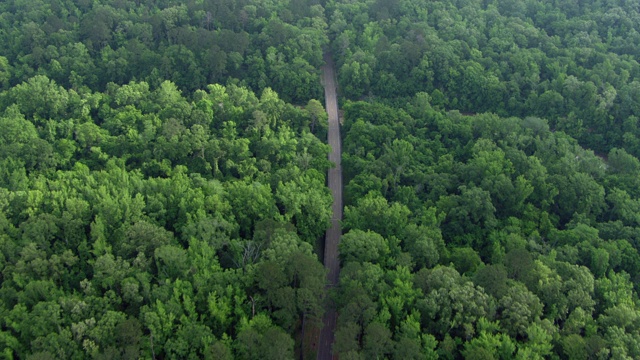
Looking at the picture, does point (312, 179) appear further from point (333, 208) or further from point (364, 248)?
point (364, 248)

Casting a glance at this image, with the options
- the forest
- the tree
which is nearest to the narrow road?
the forest

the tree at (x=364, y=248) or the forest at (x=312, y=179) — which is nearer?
the forest at (x=312, y=179)

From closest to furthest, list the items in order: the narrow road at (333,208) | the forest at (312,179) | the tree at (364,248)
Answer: the forest at (312,179), the narrow road at (333,208), the tree at (364,248)

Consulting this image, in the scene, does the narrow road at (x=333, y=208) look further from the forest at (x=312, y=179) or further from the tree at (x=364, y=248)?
the tree at (x=364, y=248)

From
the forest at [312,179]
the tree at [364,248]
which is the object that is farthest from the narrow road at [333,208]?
the tree at [364,248]

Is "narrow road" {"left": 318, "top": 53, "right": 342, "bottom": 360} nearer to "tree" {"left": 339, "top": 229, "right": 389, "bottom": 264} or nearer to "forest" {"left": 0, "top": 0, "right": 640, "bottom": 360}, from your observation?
"forest" {"left": 0, "top": 0, "right": 640, "bottom": 360}

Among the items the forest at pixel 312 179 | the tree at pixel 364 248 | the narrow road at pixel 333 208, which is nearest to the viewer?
the forest at pixel 312 179
